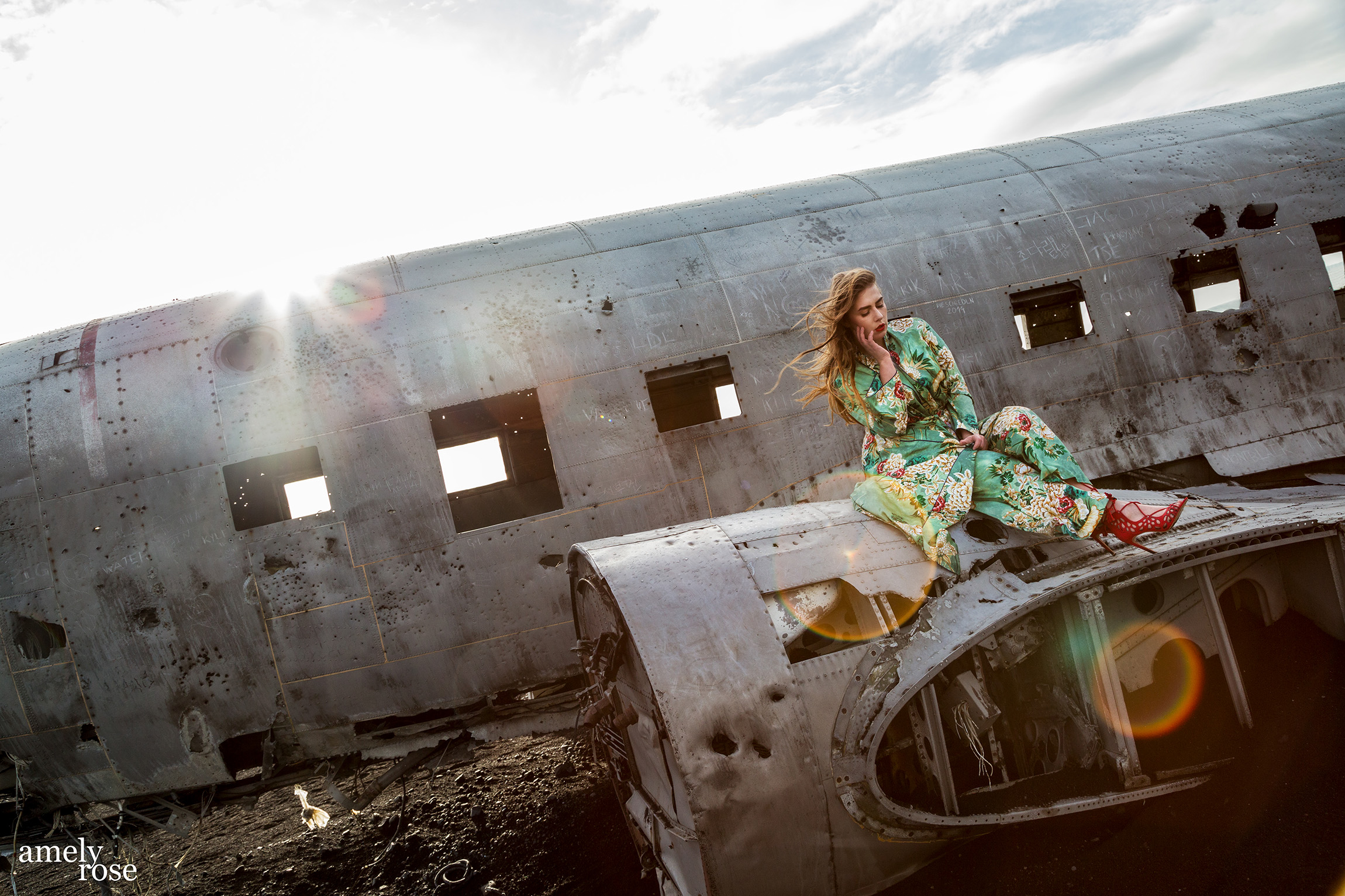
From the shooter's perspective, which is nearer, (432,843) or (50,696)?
(50,696)

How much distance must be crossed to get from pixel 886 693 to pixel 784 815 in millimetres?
636

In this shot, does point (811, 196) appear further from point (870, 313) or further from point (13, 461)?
point (13, 461)

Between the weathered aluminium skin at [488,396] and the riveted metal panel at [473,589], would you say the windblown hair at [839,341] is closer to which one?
the weathered aluminium skin at [488,396]

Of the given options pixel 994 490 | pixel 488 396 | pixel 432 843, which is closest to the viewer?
pixel 994 490

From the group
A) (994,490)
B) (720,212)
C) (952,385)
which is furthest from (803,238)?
(994,490)

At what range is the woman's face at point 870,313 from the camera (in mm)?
3537

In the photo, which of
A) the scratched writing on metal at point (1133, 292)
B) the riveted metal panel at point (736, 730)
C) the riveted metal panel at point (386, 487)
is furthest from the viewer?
the scratched writing on metal at point (1133, 292)

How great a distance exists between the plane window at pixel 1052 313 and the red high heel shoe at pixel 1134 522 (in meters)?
2.65

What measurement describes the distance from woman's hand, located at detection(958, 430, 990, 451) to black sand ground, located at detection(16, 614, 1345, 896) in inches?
72.5

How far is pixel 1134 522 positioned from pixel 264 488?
555 centimetres

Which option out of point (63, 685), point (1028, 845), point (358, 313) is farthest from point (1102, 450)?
point (63, 685)

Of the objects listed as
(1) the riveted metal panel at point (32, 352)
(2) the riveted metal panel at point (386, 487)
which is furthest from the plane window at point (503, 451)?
(1) the riveted metal panel at point (32, 352)

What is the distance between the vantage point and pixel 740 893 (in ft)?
8.62

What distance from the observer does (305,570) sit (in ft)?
16.2
